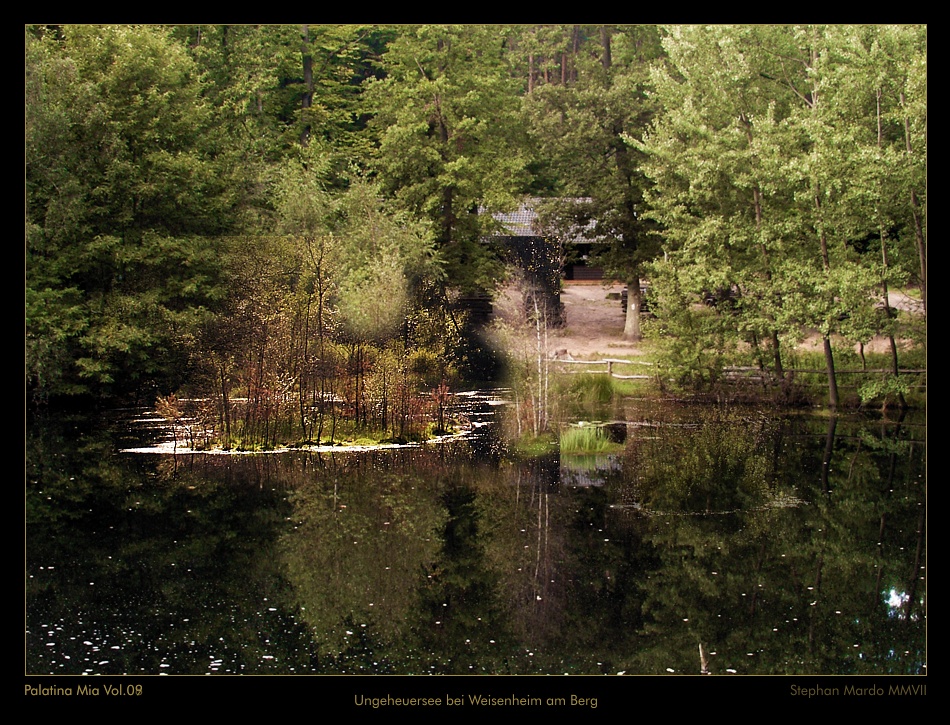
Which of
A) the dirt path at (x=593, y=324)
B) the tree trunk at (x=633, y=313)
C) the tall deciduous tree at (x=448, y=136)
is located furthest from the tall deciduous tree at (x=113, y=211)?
the tree trunk at (x=633, y=313)

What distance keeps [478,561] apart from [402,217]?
702 inches

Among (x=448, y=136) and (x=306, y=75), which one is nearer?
(x=448, y=136)

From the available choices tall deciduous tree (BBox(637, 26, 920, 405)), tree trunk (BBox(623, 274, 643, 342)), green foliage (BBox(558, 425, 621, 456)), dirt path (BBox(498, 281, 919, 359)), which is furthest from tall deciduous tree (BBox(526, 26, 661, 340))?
green foliage (BBox(558, 425, 621, 456))

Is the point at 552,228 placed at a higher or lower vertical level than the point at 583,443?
higher

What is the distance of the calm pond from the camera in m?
8.67

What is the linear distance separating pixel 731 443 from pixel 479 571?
26.3ft

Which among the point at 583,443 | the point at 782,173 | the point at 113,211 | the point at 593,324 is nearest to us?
the point at 583,443

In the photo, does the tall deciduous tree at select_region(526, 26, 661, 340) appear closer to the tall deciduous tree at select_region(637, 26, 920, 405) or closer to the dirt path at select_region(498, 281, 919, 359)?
the dirt path at select_region(498, 281, 919, 359)

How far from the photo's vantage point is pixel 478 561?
1091 centimetres

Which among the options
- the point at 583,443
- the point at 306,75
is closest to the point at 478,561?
the point at 583,443

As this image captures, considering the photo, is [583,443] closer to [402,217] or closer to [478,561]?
[478,561]

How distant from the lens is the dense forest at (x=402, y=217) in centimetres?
1923

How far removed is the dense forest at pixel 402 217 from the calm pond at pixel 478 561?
11.5 feet
